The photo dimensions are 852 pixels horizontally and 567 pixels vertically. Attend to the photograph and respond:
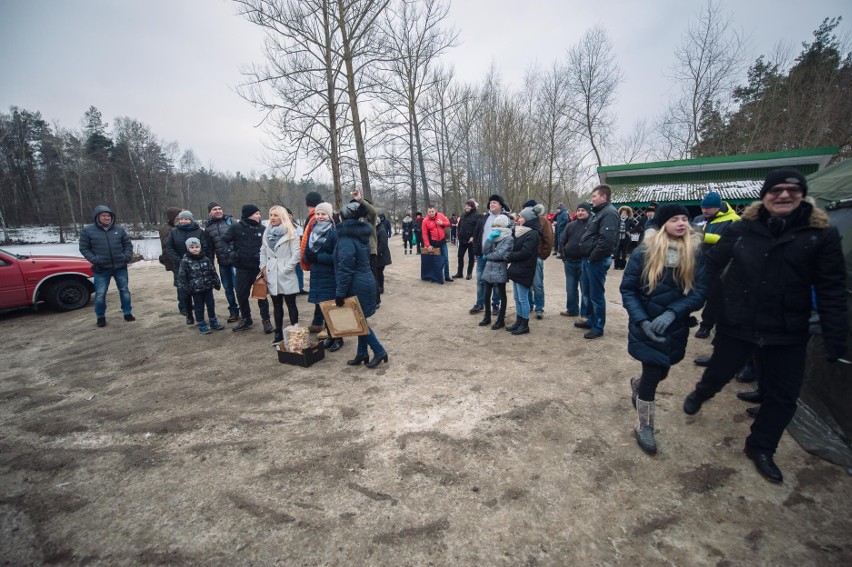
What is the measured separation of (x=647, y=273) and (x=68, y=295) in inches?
402

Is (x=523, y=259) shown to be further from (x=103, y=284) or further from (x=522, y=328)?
(x=103, y=284)

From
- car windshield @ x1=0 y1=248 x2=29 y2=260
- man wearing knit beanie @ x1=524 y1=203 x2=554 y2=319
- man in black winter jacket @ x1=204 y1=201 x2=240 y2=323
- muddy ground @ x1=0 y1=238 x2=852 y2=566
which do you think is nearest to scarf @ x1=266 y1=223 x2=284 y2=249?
man in black winter jacket @ x1=204 y1=201 x2=240 y2=323

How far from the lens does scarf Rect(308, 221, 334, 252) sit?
4.53 metres

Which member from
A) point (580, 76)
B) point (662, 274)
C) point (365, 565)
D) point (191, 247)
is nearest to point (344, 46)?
point (191, 247)

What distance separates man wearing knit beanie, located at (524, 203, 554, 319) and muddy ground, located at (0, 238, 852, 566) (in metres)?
1.65

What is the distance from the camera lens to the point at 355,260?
4.08 metres

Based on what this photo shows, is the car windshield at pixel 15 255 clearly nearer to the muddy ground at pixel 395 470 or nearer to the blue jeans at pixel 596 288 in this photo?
the muddy ground at pixel 395 470

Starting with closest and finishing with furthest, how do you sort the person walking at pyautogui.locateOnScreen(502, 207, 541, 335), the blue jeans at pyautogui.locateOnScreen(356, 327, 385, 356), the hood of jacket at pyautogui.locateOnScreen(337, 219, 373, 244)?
the hood of jacket at pyautogui.locateOnScreen(337, 219, 373, 244)
the blue jeans at pyautogui.locateOnScreen(356, 327, 385, 356)
the person walking at pyautogui.locateOnScreen(502, 207, 541, 335)

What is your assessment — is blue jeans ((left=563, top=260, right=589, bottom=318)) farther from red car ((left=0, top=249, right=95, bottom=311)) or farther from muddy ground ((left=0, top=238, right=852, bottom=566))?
red car ((left=0, top=249, right=95, bottom=311))

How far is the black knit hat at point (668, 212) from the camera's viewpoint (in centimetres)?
265

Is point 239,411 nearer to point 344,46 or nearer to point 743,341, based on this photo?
point 743,341

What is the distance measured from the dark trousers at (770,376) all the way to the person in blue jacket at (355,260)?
10.6 ft

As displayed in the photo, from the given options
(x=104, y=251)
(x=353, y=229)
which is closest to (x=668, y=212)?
(x=353, y=229)

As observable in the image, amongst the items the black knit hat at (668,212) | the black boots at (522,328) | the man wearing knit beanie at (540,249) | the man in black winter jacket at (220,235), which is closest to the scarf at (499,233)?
the man wearing knit beanie at (540,249)
